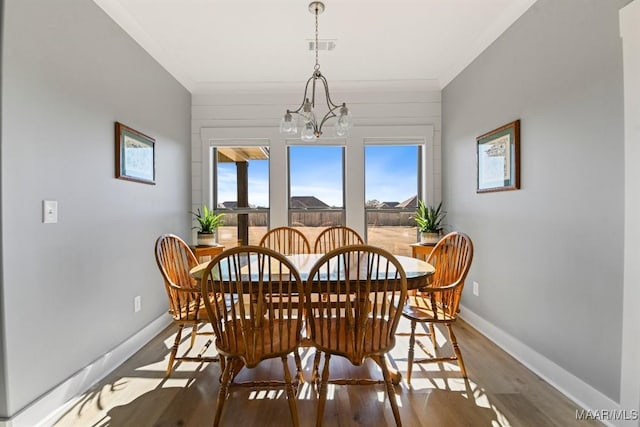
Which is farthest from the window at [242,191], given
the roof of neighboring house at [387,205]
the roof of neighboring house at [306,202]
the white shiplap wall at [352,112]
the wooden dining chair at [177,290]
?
→ the wooden dining chair at [177,290]

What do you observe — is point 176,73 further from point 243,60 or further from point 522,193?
point 522,193

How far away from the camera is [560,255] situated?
80.0 inches

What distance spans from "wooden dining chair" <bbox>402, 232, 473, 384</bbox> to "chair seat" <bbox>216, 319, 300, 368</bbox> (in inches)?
33.5

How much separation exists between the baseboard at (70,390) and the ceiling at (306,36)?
96.1 inches

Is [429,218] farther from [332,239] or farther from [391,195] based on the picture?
[332,239]

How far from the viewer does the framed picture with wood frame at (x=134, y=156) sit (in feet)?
7.96

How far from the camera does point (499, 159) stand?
2660 mm

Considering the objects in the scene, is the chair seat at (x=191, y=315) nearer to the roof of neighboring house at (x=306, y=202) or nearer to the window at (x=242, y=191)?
the window at (x=242, y=191)

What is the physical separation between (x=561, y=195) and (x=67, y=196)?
300 centimetres

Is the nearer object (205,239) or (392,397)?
(392,397)

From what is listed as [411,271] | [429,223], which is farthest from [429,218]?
[411,271]

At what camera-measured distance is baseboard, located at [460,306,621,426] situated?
69.0 inches

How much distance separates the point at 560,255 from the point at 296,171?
2815mm

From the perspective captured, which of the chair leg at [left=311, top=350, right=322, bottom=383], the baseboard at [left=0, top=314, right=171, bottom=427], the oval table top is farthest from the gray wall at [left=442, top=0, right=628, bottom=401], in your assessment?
the baseboard at [left=0, top=314, right=171, bottom=427]
